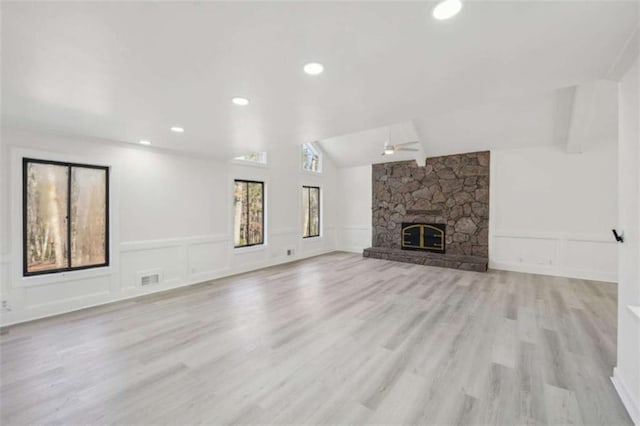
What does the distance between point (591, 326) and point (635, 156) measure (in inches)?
97.2

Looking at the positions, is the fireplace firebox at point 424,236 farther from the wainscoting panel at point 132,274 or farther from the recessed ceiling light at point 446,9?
the recessed ceiling light at point 446,9

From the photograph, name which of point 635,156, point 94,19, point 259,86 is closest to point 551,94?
point 635,156

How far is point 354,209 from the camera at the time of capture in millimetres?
8695

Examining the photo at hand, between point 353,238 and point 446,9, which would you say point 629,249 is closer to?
point 446,9

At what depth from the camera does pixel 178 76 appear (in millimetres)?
2021

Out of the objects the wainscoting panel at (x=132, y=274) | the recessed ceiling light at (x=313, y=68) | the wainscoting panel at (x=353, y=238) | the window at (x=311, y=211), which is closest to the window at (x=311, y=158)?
the window at (x=311, y=211)

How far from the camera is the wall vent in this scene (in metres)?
4.32

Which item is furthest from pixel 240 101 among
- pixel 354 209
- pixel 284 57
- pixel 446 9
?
pixel 354 209

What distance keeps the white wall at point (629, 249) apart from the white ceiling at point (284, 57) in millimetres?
335

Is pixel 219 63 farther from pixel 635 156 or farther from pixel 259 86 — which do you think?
pixel 635 156

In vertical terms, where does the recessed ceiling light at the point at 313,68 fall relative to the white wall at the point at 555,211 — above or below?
above

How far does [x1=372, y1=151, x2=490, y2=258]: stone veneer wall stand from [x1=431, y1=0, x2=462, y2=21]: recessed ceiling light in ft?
19.6

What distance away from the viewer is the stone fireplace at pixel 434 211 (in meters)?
6.40

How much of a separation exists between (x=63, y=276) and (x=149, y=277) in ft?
3.51
